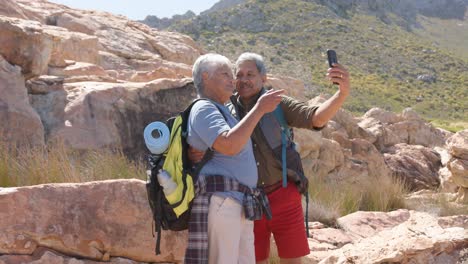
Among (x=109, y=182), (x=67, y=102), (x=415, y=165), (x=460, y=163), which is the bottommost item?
(x=415, y=165)

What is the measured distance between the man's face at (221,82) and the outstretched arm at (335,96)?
2.55 ft

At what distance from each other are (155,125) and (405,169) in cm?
1179

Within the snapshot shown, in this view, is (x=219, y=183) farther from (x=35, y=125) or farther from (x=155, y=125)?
(x=35, y=125)

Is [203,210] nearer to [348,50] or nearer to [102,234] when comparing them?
[102,234]

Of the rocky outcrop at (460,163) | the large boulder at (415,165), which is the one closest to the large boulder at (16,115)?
the rocky outcrop at (460,163)

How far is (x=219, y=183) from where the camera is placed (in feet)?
11.3

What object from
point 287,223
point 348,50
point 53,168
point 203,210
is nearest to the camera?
point 203,210

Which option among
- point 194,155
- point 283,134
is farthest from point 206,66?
point 283,134

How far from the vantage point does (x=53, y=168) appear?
16.3 ft

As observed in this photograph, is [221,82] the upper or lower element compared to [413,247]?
upper

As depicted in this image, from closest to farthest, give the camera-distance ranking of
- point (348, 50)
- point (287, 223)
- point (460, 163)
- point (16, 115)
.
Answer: point (287, 223)
point (16, 115)
point (460, 163)
point (348, 50)

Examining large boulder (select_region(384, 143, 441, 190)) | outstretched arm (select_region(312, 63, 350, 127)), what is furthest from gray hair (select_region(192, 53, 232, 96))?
large boulder (select_region(384, 143, 441, 190))

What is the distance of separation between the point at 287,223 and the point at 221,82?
1094mm

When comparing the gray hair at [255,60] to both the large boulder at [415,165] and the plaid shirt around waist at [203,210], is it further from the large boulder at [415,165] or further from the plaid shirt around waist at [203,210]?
the large boulder at [415,165]
